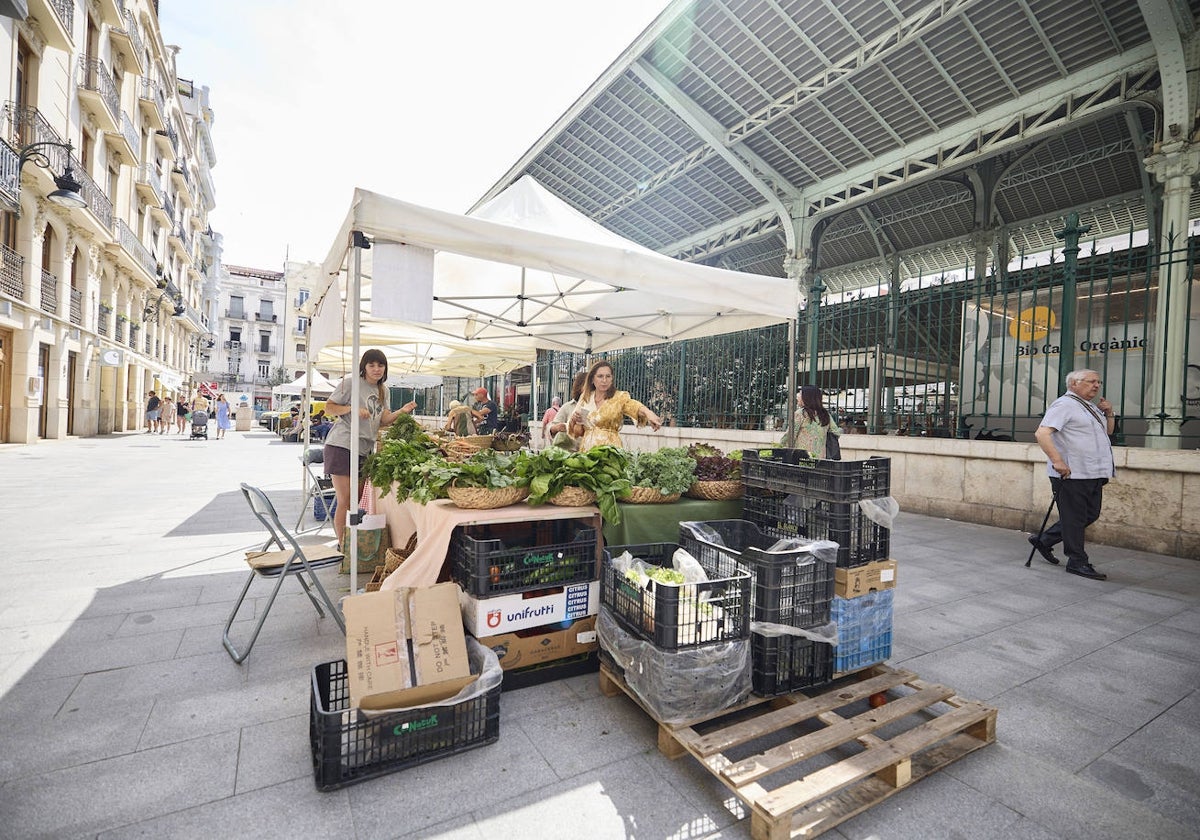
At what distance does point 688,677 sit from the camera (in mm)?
2398

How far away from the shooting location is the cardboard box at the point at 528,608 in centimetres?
282

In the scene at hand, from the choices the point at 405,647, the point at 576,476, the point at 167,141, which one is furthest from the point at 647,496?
the point at 167,141

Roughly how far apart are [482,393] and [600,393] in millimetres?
6782

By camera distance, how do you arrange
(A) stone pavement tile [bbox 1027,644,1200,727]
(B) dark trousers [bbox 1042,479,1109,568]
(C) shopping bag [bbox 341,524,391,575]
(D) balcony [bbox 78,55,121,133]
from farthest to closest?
1. (D) balcony [bbox 78,55,121,133]
2. (B) dark trousers [bbox 1042,479,1109,568]
3. (C) shopping bag [bbox 341,524,391,575]
4. (A) stone pavement tile [bbox 1027,644,1200,727]

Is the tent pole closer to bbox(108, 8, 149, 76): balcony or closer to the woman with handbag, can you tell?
the woman with handbag

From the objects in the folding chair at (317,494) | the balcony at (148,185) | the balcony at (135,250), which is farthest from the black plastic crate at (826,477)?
the balcony at (148,185)

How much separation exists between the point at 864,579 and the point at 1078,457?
3.67m

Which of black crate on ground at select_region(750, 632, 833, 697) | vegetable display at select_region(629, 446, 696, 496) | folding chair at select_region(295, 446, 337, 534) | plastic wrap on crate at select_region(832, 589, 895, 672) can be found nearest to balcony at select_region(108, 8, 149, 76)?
folding chair at select_region(295, 446, 337, 534)

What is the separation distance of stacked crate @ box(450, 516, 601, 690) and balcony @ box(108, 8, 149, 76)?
2875cm

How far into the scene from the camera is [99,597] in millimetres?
4102

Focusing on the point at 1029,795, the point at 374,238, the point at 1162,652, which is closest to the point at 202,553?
the point at 374,238

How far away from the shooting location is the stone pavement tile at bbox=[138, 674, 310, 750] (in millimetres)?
2441

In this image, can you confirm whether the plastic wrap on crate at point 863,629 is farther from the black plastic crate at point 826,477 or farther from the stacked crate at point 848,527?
the black plastic crate at point 826,477

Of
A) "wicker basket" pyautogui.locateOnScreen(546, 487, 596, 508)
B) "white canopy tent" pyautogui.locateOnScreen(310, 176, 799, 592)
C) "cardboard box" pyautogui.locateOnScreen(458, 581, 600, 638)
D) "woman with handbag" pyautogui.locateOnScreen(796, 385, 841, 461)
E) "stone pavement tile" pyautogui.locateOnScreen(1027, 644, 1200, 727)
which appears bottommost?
"stone pavement tile" pyautogui.locateOnScreen(1027, 644, 1200, 727)
